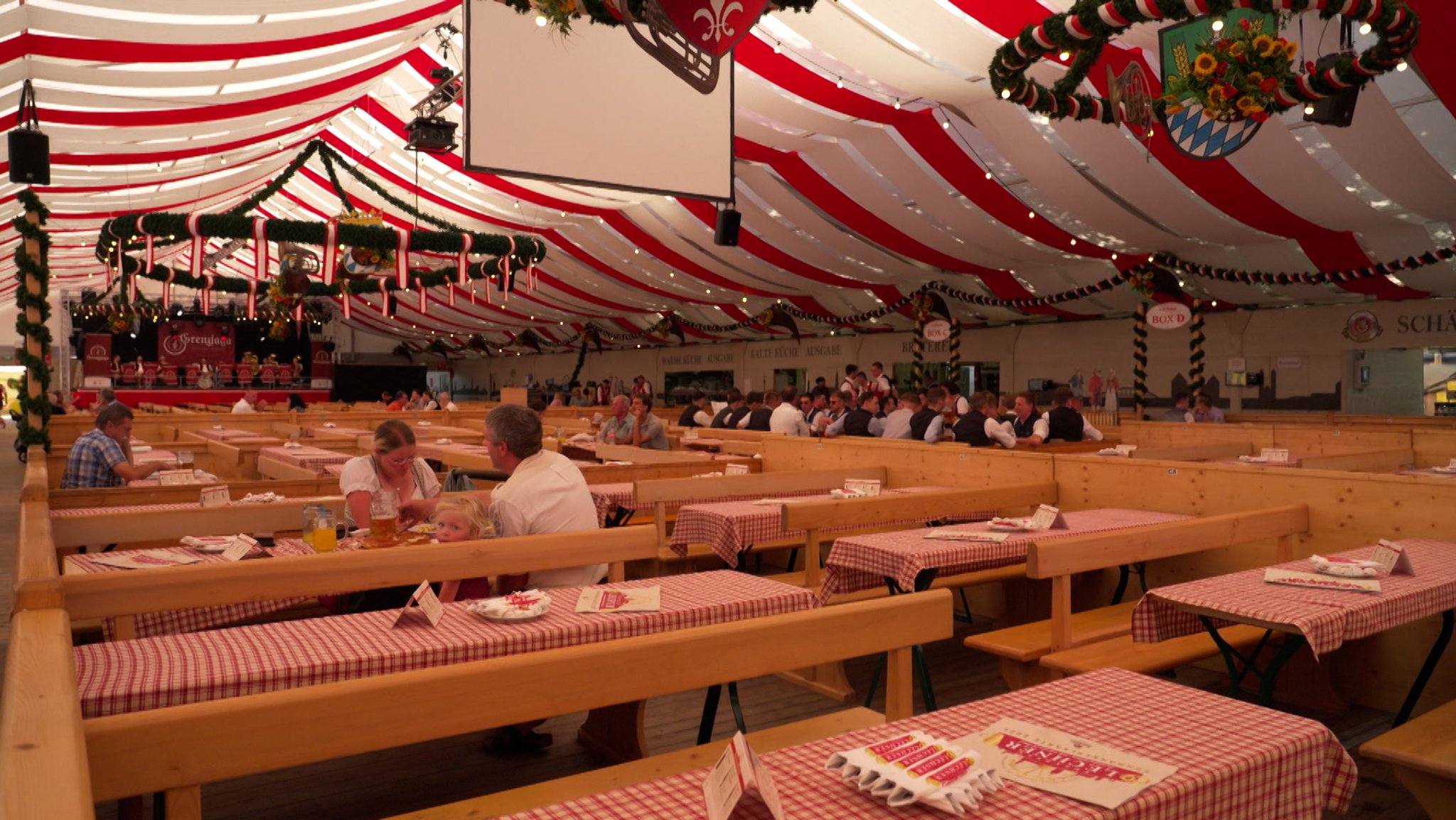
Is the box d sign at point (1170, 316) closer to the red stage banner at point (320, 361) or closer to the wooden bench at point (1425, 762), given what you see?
the wooden bench at point (1425, 762)

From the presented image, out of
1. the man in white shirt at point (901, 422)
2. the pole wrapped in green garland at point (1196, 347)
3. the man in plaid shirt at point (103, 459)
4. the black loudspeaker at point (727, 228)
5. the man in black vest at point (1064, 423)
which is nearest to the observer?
the man in plaid shirt at point (103, 459)

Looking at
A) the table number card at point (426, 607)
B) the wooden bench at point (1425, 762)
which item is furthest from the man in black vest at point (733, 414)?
the wooden bench at point (1425, 762)

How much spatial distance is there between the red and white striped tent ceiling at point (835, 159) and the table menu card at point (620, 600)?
178 inches

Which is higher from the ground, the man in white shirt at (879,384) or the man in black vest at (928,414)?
the man in white shirt at (879,384)

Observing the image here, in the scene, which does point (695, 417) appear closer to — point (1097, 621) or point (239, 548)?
point (1097, 621)

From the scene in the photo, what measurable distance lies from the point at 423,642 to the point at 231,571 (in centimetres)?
88

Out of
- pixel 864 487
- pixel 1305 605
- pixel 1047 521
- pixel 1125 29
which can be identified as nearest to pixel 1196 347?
pixel 1125 29

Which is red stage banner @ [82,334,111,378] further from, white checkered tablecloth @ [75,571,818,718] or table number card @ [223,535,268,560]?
white checkered tablecloth @ [75,571,818,718]

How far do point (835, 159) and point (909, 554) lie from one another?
9702 mm

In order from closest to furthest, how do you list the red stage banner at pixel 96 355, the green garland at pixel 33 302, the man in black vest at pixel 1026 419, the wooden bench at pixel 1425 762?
the wooden bench at pixel 1425 762
the green garland at pixel 33 302
the man in black vest at pixel 1026 419
the red stage banner at pixel 96 355

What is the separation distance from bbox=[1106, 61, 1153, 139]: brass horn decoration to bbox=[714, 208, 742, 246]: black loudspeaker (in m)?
5.90

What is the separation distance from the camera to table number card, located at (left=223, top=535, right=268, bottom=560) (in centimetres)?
340

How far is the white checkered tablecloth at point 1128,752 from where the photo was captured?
1.56 meters

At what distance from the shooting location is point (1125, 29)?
4.81m
